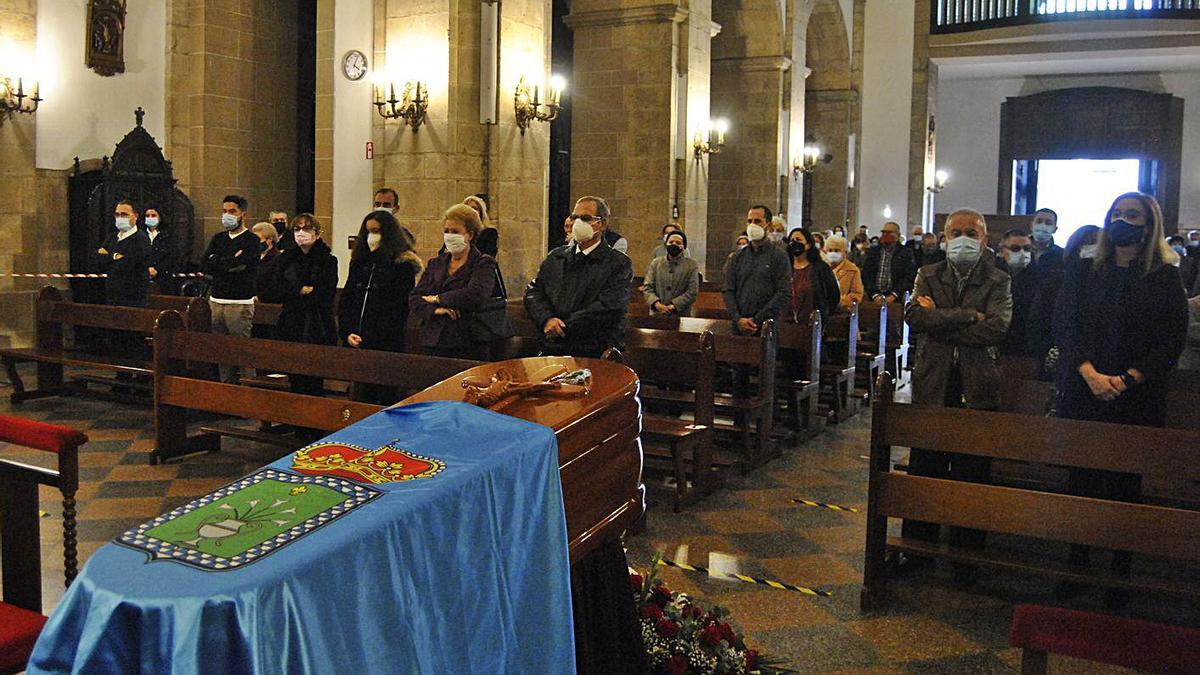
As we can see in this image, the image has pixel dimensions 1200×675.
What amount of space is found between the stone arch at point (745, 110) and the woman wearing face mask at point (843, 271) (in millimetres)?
6777

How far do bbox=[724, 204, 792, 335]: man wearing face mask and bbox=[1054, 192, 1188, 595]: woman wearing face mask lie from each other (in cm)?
320

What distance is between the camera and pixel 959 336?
486 cm

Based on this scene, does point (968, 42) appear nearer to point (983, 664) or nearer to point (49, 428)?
point (983, 664)

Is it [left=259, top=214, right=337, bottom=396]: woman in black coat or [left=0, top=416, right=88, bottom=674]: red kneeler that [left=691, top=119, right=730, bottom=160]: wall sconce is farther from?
[left=0, top=416, right=88, bottom=674]: red kneeler

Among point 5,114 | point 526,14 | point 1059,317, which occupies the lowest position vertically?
point 1059,317

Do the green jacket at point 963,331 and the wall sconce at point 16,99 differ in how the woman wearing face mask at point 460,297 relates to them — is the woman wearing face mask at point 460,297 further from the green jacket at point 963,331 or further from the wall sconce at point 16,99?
the wall sconce at point 16,99

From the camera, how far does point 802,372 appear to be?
26.3 ft

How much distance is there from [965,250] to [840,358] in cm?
390

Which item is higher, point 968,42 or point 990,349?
point 968,42

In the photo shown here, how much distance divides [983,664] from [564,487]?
248cm

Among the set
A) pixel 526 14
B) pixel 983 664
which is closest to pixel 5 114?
pixel 526 14

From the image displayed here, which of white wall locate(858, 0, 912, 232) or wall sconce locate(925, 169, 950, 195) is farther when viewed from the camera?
wall sconce locate(925, 169, 950, 195)

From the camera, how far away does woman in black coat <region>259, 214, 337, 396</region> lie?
6.81 m

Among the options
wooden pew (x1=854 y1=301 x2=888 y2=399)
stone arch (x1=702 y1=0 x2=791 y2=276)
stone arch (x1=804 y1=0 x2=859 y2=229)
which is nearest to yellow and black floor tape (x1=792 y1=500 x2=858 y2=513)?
wooden pew (x1=854 y1=301 x2=888 y2=399)
